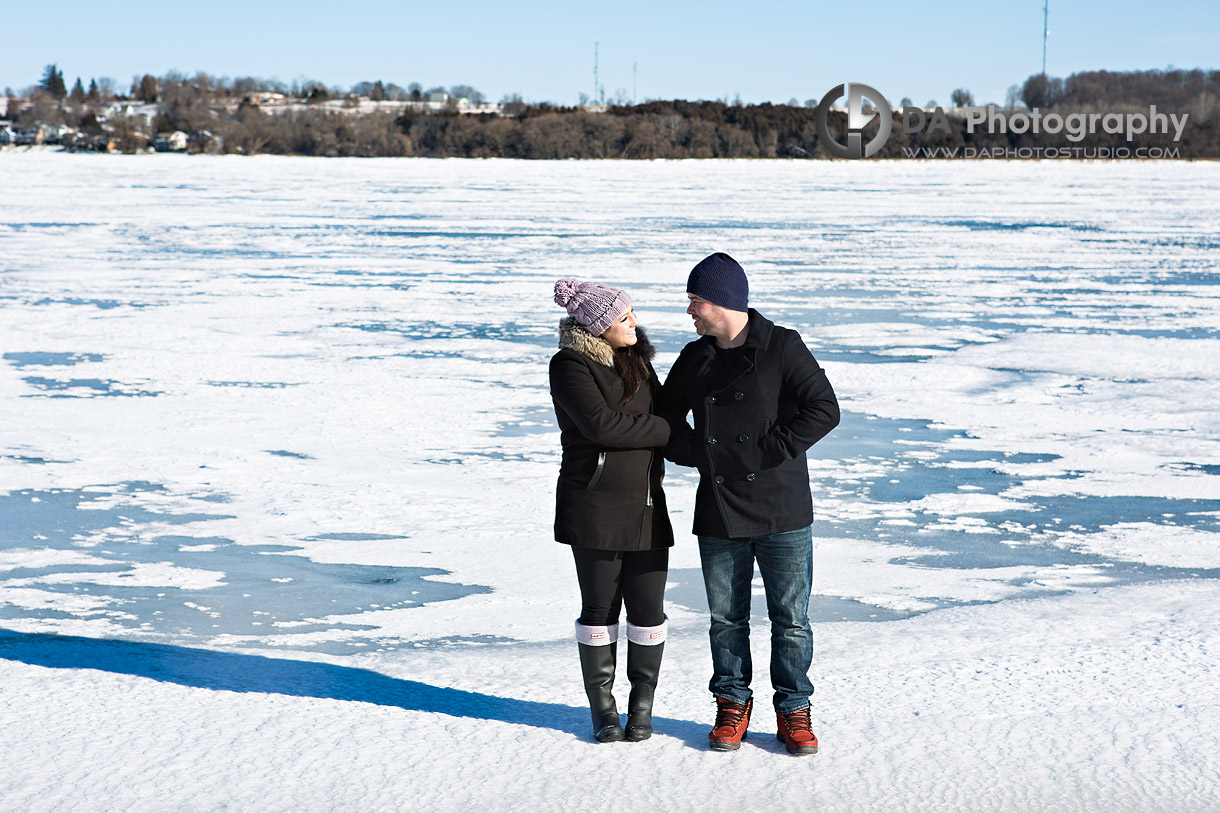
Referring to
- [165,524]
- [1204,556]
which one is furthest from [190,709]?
[1204,556]

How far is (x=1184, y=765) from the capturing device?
3078 mm

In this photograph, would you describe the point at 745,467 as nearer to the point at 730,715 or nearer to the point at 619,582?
the point at 619,582

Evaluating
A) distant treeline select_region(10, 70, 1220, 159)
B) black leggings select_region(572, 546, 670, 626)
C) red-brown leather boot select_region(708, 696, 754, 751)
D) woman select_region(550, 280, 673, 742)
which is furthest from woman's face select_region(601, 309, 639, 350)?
distant treeline select_region(10, 70, 1220, 159)

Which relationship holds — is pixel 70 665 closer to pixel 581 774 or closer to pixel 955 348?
pixel 581 774

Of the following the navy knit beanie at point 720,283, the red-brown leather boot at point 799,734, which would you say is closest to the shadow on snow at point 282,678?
the red-brown leather boot at point 799,734

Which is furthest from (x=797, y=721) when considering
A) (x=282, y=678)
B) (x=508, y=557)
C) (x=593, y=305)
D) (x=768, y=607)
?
(x=508, y=557)

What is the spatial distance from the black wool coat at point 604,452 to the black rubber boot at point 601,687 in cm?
30

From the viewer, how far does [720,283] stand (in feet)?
9.67

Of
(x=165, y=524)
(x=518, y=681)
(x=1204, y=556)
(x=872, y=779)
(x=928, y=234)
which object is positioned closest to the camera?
(x=872, y=779)

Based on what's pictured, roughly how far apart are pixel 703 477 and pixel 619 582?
0.38 m

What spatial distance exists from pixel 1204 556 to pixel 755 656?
2.18 meters

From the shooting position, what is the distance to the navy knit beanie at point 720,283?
295 centimetres

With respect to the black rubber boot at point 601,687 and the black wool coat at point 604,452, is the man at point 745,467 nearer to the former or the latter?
the black wool coat at point 604,452

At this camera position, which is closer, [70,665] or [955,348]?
[70,665]
